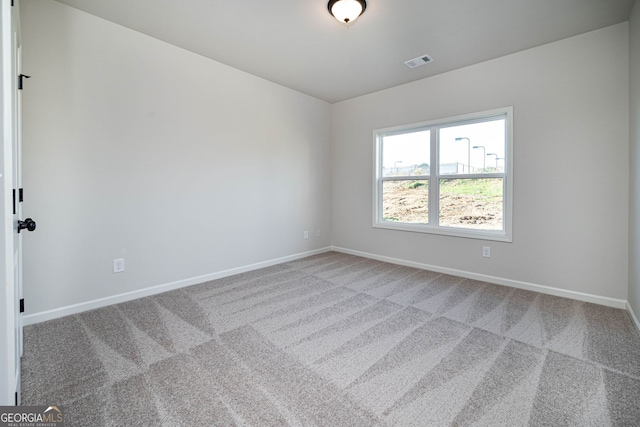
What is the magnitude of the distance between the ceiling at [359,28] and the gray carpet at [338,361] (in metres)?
2.63

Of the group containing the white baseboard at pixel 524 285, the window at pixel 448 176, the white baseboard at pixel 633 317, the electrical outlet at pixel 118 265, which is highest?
the window at pixel 448 176

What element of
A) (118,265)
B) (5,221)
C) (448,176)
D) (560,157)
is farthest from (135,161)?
(560,157)

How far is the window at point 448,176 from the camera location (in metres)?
3.33

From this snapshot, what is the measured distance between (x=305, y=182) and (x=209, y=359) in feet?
10.3

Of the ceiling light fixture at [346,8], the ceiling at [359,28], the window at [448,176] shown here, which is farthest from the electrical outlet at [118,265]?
the window at [448,176]

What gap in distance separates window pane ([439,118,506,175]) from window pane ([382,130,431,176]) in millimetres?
236

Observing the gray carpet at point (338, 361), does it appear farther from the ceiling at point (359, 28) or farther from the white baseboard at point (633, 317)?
the ceiling at point (359, 28)

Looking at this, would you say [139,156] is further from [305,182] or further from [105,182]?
[305,182]

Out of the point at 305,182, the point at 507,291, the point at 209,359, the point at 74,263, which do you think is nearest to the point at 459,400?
the point at 209,359

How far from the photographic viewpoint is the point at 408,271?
3785 mm

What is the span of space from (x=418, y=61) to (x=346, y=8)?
1.45 m

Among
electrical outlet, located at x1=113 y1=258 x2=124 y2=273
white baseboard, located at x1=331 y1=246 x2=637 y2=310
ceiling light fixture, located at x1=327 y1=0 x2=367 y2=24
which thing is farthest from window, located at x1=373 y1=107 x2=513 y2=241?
electrical outlet, located at x1=113 y1=258 x2=124 y2=273

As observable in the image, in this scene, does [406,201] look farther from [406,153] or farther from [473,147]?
[473,147]

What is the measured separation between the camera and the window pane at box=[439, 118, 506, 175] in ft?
10.9
